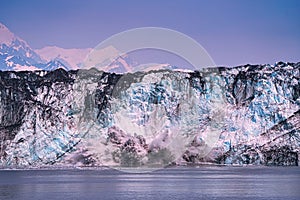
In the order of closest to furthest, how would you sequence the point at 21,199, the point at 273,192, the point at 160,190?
the point at 21,199 → the point at 273,192 → the point at 160,190

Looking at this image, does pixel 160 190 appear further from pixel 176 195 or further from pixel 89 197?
pixel 89 197

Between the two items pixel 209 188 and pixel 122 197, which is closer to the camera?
pixel 122 197

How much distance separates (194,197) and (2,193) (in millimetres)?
30323

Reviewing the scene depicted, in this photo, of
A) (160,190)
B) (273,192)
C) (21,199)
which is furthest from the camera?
(160,190)

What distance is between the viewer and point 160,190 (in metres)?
97.2

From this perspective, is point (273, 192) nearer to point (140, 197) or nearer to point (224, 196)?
point (224, 196)

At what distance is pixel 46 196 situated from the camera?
285ft

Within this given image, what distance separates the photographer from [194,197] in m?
84.1

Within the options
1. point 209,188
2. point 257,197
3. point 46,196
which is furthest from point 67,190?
point 257,197

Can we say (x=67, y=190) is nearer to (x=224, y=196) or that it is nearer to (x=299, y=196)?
(x=224, y=196)

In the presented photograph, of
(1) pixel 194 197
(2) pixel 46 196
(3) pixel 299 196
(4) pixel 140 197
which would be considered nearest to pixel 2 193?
(2) pixel 46 196

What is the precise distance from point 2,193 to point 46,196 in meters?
9.01

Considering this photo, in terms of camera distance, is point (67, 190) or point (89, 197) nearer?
point (89, 197)

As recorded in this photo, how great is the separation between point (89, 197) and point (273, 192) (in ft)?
94.2
